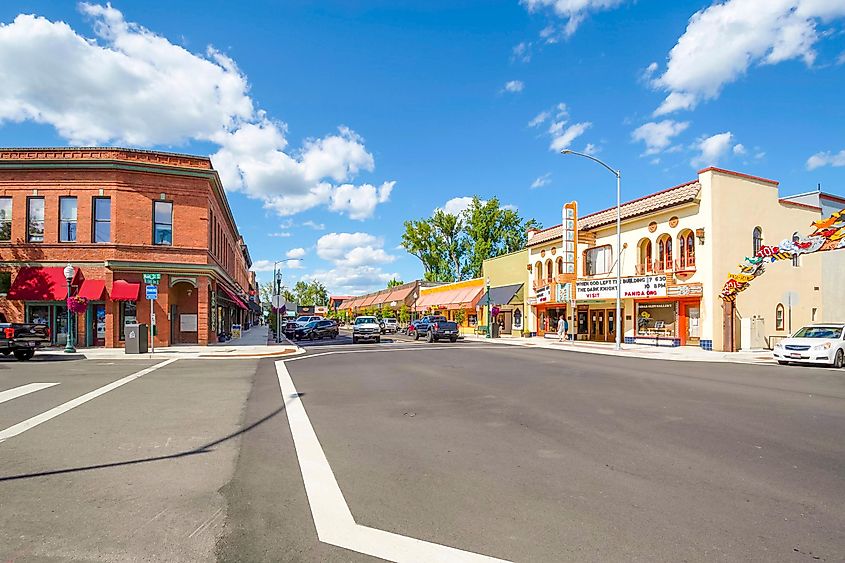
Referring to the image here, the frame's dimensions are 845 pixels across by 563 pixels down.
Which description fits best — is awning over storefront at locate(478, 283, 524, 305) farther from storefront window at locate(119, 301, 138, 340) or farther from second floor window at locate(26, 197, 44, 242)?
second floor window at locate(26, 197, 44, 242)

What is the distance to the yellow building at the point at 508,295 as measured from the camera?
145 feet

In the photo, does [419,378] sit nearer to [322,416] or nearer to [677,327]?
[322,416]

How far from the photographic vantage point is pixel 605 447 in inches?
273

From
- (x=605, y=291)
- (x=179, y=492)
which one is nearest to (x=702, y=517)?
(x=179, y=492)

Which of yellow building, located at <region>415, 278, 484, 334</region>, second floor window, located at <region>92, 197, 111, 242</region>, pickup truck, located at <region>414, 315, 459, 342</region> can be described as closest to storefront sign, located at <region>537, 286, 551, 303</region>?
pickup truck, located at <region>414, 315, 459, 342</region>

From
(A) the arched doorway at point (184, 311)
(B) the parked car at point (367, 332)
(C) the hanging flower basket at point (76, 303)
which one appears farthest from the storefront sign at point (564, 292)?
(C) the hanging flower basket at point (76, 303)

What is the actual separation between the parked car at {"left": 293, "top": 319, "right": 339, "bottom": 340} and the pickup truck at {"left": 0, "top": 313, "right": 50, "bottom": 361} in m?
21.7

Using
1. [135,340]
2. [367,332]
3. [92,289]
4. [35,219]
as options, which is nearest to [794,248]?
[367,332]

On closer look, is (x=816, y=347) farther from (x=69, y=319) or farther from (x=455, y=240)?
(x=455, y=240)

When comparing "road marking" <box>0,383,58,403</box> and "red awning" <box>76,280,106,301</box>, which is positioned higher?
"red awning" <box>76,280,106,301</box>

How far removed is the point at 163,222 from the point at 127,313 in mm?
5062

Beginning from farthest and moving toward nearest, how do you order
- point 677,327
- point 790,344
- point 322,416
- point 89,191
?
point 677,327 → point 89,191 → point 790,344 → point 322,416

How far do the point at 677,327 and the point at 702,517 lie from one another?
26.9 metres

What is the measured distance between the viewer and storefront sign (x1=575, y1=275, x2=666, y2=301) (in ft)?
95.3
